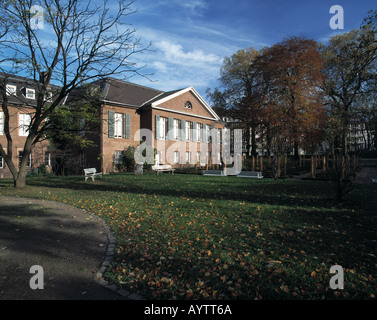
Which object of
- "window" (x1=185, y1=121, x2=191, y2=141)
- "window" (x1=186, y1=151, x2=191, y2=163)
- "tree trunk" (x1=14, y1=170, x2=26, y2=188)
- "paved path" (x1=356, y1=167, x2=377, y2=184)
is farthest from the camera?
"window" (x1=185, y1=121, x2=191, y2=141)

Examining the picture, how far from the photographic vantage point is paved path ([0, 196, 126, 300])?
10.2ft

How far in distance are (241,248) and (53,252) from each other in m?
3.34

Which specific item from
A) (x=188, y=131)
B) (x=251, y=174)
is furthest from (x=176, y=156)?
(x=251, y=174)

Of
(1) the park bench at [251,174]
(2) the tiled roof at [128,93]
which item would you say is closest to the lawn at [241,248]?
(1) the park bench at [251,174]

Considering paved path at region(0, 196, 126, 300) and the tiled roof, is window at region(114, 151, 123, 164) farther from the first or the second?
paved path at region(0, 196, 126, 300)

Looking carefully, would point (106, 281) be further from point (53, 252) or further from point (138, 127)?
point (138, 127)

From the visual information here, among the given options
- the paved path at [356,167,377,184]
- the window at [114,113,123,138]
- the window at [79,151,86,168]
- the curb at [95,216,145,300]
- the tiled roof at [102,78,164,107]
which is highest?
the tiled roof at [102,78,164,107]

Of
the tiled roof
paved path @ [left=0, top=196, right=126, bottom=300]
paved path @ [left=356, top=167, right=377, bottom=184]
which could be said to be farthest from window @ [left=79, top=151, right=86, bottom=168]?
paved path @ [left=356, top=167, right=377, bottom=184]

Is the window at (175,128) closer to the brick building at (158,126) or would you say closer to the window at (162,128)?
the brick building at (158,126)

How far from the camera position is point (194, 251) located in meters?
4.41

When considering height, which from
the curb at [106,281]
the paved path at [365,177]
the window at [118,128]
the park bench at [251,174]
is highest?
the window at [118,128]

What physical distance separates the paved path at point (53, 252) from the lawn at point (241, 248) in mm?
367

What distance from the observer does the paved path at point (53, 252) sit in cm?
310

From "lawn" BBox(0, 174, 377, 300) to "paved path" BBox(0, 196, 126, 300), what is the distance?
367 mm
